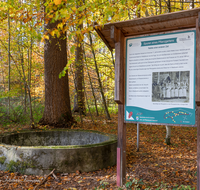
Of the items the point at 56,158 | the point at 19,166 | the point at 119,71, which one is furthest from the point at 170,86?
the point at 19,166

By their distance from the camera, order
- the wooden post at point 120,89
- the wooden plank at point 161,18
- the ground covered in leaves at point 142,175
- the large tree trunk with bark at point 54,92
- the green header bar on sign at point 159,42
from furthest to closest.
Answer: the large tree trunk with bark at point 54,92 → the ground covered in leaves at point 142,175 → the wooden post at point 120,89 → the green header bar on sign at point 159,42 → the wooden plank at point 161,18

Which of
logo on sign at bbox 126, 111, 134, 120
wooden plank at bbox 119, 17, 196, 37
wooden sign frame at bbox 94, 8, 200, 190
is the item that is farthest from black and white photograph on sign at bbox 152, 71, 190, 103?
wooden plank at bbox 119, 17, 196, 37

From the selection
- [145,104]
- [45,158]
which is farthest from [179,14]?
[45,158]

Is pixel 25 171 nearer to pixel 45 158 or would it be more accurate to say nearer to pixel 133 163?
pixel 45 158

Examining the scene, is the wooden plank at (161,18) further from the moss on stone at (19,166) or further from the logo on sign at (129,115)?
the moss on stone at (19,166)

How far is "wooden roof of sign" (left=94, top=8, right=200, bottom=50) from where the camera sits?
9.95 feet

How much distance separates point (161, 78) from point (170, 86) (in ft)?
0.66

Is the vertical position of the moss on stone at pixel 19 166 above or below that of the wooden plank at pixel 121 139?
below

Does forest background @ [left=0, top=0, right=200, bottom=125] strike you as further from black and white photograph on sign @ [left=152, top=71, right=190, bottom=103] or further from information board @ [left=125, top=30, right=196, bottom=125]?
black and white photograph on sign @ [left=152, top=71, right=190, bottom=103]

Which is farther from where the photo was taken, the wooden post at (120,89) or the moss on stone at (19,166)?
the moss on stone at (19,166)

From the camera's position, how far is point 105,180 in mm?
4102

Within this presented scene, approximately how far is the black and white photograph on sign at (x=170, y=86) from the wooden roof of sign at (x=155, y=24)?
0.78 m

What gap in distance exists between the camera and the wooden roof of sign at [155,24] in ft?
9.95

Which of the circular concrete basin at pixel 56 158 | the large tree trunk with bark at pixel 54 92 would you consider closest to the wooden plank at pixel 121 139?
the circular concrete basin at pixel 56 158
